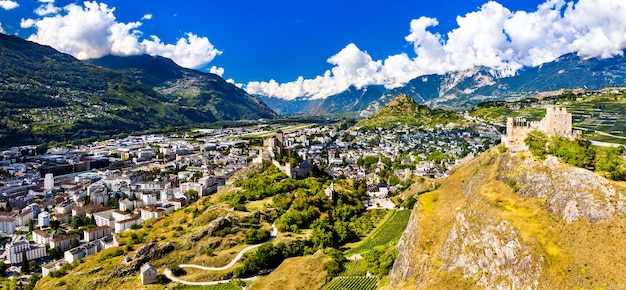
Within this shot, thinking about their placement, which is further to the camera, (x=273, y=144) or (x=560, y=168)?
(x=273, y=144)

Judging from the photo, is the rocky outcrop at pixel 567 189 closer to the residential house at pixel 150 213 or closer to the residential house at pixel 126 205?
the residential house at pixel 150 213

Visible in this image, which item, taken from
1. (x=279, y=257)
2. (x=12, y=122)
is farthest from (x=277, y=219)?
(x=12, y=122)

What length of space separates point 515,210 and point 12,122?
21080 cm

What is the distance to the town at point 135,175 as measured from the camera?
71.8 meters

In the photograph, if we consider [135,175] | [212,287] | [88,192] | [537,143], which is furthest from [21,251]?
[537,143]

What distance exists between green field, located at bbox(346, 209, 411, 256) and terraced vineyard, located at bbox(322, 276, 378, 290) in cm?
975

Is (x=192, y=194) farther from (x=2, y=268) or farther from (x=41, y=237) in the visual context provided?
(x=2, y=268)

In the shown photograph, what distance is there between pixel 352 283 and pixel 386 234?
1853cm

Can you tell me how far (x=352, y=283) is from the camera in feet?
152

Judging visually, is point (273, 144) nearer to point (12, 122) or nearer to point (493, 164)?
point (493, 164)

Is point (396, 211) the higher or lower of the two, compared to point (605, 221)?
lower

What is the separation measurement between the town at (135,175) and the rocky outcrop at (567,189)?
147ft

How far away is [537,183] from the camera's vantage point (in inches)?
1469

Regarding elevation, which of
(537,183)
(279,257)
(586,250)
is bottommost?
(279,257)
